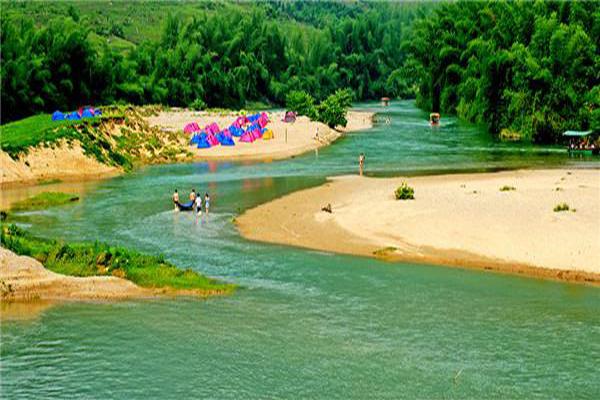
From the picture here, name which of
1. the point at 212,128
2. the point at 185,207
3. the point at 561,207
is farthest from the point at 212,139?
the point at 561,207

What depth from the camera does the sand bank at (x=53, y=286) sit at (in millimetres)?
31141

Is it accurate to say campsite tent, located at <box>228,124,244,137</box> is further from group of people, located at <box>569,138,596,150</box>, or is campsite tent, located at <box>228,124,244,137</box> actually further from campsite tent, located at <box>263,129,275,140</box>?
group of people, located at <box>569,138,596,150</box>

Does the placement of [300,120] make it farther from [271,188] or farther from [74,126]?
[271,188]

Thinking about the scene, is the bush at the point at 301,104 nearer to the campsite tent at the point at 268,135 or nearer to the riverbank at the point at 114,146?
the riverbank at the point at 114,146

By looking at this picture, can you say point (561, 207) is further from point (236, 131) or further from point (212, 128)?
point (212, 128)

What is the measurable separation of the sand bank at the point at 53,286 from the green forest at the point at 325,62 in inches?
2212

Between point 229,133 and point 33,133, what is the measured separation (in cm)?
2045

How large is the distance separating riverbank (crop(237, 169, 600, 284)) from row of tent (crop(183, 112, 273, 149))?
1112 inches

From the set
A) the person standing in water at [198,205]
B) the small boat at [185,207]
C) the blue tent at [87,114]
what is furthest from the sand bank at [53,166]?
the person standing in water at [198,205]

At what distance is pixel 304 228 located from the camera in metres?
42.5

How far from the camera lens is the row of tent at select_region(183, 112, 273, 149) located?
80.4 metres

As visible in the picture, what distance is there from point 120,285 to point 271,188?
984 inches

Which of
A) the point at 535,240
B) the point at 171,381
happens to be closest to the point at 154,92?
the point at 535,240

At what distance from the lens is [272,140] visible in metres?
85.3
